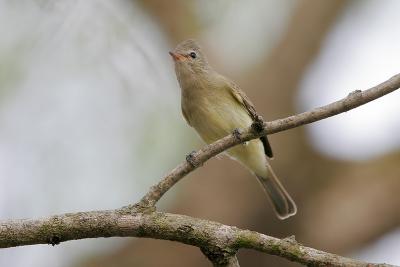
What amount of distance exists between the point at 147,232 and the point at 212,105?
2419 millimetres

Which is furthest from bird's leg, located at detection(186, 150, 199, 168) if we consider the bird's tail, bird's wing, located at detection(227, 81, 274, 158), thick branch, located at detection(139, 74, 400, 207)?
the bird's tail

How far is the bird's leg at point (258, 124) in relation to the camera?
2.62 metres

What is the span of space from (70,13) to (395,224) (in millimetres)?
2962

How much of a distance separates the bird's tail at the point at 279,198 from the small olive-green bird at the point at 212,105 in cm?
5

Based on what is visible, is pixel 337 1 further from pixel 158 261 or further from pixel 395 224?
pixel 158 261

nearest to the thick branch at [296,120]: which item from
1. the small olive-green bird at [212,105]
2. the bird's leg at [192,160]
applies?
the bird's leg at [192,160]

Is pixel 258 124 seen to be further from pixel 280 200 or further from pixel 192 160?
pixel 280 200

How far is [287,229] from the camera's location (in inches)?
218

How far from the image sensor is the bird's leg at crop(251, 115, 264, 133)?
8.61 feet

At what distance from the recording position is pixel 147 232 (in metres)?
2.44

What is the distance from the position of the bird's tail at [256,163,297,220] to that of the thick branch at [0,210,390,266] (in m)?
2.88

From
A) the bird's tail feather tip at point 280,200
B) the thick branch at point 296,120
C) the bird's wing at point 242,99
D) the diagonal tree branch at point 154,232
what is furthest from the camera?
the bird's tail feather tip at point 280,200

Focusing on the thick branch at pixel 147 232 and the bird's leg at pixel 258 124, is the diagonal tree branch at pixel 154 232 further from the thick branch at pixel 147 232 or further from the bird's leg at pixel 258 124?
the bird's leg at pixel 258 124

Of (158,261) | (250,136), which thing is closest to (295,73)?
(158,261)
